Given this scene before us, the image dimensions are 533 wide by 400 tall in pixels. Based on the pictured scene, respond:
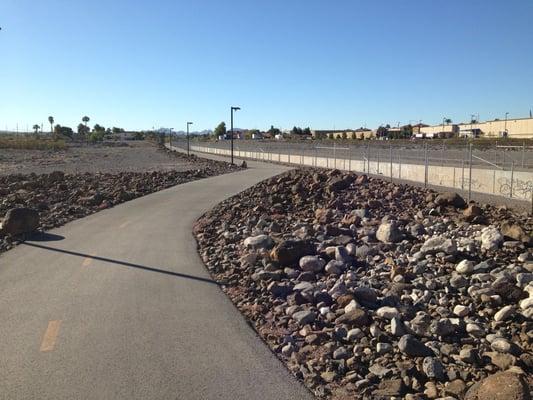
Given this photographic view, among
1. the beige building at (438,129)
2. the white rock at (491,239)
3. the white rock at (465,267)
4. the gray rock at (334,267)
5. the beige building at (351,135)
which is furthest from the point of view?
the beige building at (351,135)

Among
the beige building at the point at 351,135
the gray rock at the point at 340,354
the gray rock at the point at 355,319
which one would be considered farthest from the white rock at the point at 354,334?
the beige building at the point at 351,135

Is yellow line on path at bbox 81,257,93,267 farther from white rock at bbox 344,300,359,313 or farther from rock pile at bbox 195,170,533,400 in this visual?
white rock at bbox 344,300,359,313

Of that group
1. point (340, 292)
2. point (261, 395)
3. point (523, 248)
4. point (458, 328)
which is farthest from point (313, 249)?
point (261, 395)

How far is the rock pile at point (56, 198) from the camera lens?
16.2 metres

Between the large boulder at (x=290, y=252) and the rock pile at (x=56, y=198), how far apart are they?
7560 millimetres

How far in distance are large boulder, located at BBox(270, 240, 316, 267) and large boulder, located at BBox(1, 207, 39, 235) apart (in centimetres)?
847

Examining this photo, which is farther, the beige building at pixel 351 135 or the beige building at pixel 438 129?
the beige building at pixel 351 135

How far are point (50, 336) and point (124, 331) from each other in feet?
3.05

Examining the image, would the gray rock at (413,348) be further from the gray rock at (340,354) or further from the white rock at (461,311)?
the white rock at (461,311)

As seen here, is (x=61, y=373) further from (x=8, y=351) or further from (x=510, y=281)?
(x=510, y=281)

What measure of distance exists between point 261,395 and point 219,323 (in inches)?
94.2

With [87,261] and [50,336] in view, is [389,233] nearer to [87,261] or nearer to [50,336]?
[87,261]

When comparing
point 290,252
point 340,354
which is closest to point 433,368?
point 340,354


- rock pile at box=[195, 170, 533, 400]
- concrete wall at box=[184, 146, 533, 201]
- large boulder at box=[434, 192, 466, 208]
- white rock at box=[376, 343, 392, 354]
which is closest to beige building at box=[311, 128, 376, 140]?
concrete wall at box=[184, 146, 533, 201]
